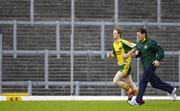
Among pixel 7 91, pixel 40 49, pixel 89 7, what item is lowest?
pixel 7 91

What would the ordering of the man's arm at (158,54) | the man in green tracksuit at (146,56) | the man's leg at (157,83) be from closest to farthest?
the man's arm at (158,54) < the man in green tracksuit at (146,56) < the man's leg at (157,83)

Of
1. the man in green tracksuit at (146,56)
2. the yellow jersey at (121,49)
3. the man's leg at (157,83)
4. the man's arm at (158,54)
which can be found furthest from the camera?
the yellow jersey at (121,49)

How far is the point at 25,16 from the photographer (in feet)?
69.2

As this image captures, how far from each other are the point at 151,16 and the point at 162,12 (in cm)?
41

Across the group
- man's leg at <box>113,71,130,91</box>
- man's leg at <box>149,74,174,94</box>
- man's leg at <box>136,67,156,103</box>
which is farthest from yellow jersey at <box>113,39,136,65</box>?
man's leg at <box>136,67,156,103</box>

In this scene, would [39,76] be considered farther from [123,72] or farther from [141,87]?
[141,87]

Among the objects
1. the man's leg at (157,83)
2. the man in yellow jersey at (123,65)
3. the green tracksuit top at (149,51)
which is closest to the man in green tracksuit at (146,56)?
the green tracksuit top at (149,51)

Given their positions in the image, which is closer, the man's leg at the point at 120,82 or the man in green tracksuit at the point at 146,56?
the man in green tracksuit at the point at 146,56

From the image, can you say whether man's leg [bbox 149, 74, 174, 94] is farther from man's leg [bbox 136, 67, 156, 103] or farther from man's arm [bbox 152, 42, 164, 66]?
man's arm [bbox 152, 42, 164, 66]

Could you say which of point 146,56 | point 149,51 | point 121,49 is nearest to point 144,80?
point 146,56

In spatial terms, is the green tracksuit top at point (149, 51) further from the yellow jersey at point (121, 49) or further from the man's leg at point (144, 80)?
the yellow jersey at point (121, 49)

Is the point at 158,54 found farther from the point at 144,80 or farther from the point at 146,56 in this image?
the point at 144,80

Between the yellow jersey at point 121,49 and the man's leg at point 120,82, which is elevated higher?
the yellow jersey at point 121,49

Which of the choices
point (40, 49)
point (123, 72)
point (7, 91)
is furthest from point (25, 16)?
point (123, 72)
